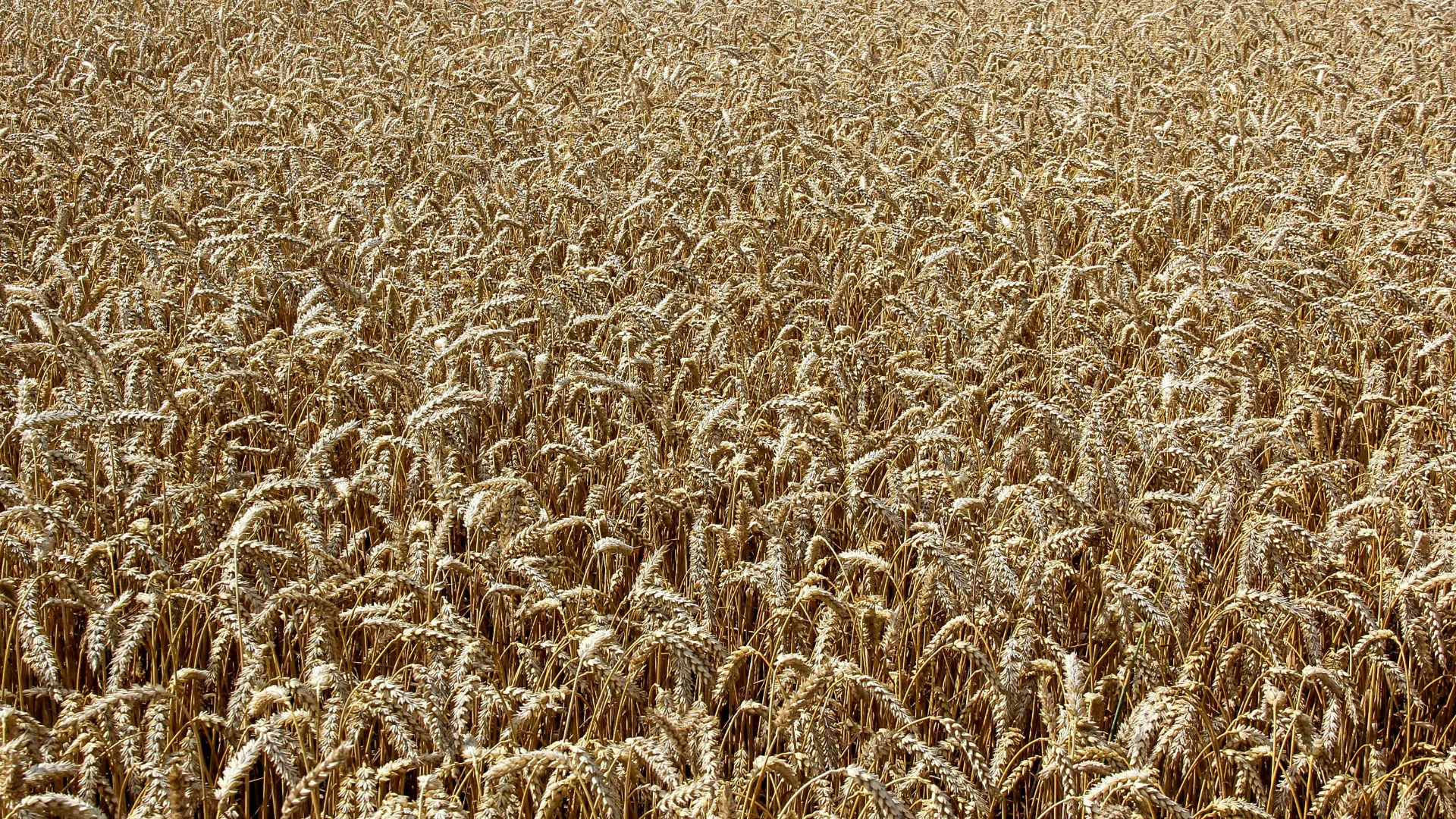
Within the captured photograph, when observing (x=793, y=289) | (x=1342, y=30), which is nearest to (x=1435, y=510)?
(x=793, y=289)

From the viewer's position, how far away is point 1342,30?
7.47 metres

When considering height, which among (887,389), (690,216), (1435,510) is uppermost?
(690,216)

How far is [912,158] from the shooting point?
16.4 ft

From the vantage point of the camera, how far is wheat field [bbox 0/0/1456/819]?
6.60ft

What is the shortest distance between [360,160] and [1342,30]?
572 cm

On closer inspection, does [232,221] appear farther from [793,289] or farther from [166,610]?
[166,610]

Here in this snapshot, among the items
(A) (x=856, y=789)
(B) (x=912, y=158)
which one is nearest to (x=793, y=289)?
(B) (x=912, y=158)

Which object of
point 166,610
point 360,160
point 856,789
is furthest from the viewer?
point 360,160

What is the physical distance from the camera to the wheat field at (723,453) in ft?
6.60

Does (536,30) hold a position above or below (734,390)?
above

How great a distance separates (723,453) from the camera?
303cm

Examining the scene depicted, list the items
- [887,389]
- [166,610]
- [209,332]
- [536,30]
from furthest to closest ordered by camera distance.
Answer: [536,30] → [887,389] → [209,332] → [166,610]

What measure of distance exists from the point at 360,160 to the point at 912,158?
2.09 m

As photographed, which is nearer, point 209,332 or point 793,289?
point 209,332
